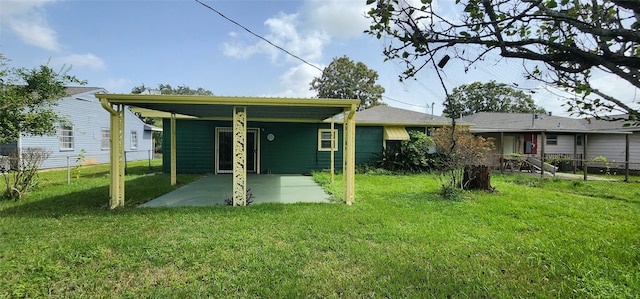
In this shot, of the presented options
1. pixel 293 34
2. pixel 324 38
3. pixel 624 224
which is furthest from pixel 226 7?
pixel 624 224

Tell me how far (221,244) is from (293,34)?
314 inches

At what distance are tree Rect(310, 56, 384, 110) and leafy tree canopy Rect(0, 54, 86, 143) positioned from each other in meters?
22.9

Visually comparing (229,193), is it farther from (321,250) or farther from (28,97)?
(28,97)

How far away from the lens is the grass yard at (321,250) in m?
2.61

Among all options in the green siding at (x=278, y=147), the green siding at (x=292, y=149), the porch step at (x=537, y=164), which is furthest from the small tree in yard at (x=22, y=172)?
the porch step at (x=537, y=164)

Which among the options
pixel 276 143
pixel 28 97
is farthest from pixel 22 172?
pixel 276 143

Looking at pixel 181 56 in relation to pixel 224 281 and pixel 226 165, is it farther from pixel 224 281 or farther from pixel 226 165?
pixel 224 281

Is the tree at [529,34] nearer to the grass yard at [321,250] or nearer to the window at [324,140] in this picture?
the grass yard at [321,250]

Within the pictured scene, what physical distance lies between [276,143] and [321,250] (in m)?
8.32

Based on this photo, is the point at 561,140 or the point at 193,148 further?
the point at 561,140

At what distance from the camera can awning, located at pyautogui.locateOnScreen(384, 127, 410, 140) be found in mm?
11820

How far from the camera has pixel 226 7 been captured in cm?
692

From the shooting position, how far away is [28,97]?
6.05 m

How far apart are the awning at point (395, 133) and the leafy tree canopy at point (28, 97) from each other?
32.2ft
